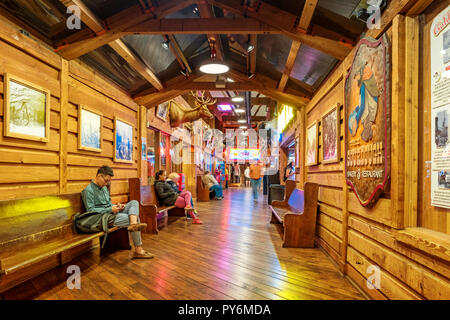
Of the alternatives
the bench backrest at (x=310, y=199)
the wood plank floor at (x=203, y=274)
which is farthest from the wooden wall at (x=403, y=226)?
the bench backrest at (x=310, y=199)

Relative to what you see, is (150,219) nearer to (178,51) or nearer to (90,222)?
(90,222)

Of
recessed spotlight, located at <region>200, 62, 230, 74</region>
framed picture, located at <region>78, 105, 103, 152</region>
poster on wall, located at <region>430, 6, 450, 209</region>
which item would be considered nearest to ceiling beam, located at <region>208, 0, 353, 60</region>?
recessed spotlight, located at <region>200, 62, 230, 74</region>

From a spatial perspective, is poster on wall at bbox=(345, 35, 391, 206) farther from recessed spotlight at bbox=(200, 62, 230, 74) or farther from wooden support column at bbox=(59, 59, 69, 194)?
wooden support column at bbox=(59, 59, 69, 194)

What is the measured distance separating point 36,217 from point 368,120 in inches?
→ 136

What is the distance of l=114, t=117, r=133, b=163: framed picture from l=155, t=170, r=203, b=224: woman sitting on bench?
0.92 m

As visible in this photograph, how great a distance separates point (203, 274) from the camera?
2873 mm

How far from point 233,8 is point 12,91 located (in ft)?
8.67

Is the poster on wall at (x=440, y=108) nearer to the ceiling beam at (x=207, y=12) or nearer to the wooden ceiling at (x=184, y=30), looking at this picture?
the wooden ceiling at (x=184, y=30)

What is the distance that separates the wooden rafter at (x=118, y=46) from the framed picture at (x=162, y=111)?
171 cm

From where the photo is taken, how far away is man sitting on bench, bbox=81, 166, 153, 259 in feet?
10.9

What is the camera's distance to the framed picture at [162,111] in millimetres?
6973

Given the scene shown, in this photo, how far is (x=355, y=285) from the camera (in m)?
2.59

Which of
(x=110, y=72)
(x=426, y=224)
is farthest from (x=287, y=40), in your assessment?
(x=426, y=224)

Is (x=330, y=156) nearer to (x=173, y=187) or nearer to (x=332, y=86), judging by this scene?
(x=332, y=86)
